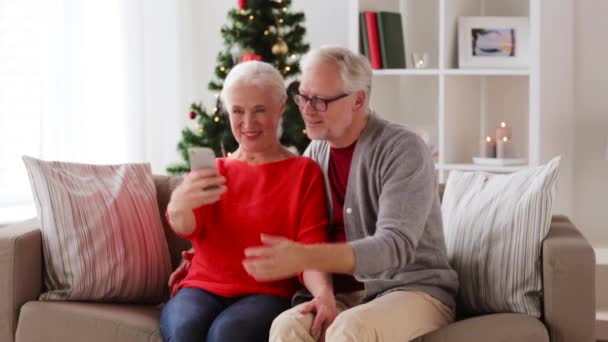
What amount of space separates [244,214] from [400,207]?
0.49 metres

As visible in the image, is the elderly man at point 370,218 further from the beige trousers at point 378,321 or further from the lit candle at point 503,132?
the lit candle at point 503,132

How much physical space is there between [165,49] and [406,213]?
2.88 metres

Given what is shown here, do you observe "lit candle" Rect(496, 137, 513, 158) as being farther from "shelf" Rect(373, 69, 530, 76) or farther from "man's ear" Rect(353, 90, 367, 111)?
"man's ear" Rect(353, 90, 367, 111)

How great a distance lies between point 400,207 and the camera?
93.0 inches

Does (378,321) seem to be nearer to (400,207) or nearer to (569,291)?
(400,207)

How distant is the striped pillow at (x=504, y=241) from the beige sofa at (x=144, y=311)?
0.16ft

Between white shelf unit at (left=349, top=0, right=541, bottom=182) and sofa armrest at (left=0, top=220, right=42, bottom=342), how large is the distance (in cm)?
204

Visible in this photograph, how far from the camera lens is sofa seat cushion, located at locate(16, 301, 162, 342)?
2.64 m

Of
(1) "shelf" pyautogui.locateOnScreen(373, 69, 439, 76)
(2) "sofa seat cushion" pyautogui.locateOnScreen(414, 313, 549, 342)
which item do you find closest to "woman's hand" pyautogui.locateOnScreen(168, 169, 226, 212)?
(2) "sofa seat cushion" pyautogui.locateOnScreen(414, 313, 549, 342)

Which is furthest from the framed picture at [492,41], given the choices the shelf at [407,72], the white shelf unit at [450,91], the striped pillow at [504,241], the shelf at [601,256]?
the striped pillow at [504,241]

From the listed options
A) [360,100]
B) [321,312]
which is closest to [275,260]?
[321,312]

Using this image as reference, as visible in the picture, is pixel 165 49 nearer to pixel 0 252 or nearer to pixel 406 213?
pixel 0 252

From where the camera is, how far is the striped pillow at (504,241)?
2596 millimetres

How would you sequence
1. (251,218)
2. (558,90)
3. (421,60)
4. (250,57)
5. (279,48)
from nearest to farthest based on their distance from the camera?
(251,218) < (250,57) < (279,48) < (558,90) < (421,60)
